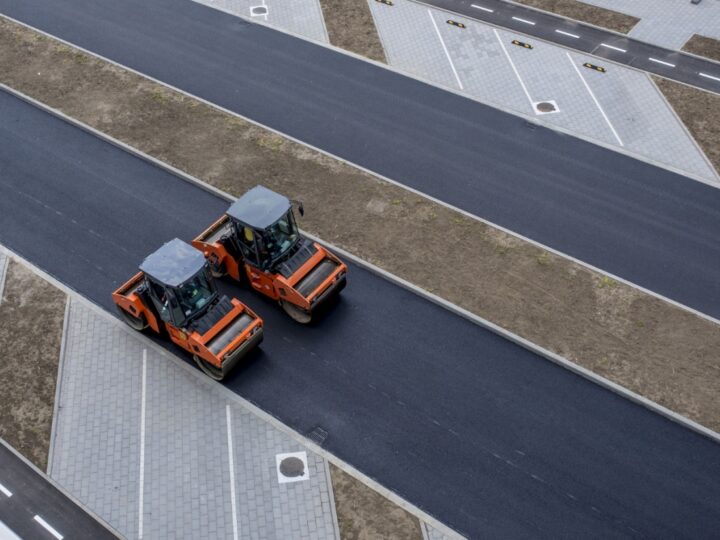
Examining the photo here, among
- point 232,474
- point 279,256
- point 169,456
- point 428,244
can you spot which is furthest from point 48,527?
point 428,244

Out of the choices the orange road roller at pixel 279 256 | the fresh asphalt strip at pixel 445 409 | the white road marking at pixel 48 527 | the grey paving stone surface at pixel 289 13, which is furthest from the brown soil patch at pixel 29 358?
the grey paving stone surface at pixel 289 13

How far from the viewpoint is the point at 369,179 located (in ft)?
83.7

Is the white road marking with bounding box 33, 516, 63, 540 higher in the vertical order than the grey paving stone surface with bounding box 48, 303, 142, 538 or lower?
lower

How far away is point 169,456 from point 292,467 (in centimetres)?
312

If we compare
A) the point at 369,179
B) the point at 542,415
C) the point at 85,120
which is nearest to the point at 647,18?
the point at 369,179

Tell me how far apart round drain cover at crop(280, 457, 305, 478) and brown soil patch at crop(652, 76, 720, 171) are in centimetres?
1814

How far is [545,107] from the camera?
28.5 m

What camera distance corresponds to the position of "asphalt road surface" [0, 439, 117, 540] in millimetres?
17219

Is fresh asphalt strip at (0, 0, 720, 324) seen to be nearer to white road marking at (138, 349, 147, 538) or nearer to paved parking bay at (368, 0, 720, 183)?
paved parking bay at (368, 0, 720, 183)

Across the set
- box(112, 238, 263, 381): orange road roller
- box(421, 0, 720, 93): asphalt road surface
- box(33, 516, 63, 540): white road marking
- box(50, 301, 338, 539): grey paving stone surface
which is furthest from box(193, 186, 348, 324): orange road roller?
box(421, 0, 720, 93): asphalt road surface

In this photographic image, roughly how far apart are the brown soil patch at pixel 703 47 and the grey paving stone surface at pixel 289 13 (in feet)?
50.9

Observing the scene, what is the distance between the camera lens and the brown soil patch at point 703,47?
102ft

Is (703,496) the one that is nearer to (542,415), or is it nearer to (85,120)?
(542,415)

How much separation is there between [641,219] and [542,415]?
28.9 ft
